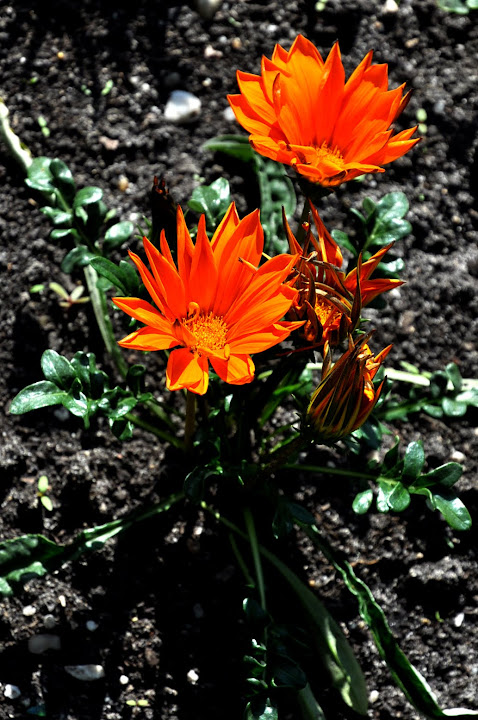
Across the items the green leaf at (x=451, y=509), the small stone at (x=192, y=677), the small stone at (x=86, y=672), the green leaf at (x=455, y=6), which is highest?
the green leaf at (x=455, y=6)

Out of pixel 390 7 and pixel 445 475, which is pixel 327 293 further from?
pixel 390 7

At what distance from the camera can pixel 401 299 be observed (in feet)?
8.27

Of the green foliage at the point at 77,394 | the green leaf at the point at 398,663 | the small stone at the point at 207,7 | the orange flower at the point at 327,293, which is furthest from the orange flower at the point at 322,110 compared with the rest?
the small stone at the point at 207,7

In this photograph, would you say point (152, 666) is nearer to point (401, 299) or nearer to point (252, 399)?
point (252, 399)

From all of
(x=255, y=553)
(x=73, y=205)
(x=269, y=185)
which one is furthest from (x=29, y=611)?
(x=269, y=185)

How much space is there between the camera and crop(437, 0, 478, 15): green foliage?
8.79 ft

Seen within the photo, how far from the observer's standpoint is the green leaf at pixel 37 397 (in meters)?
1.71

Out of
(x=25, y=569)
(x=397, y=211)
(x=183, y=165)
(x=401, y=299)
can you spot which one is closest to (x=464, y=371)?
(x=401, y=299)

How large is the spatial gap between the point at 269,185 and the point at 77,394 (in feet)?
3.11

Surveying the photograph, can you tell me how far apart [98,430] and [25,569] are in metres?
0.47

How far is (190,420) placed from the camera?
1849mm

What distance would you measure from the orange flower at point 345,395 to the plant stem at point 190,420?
35cm

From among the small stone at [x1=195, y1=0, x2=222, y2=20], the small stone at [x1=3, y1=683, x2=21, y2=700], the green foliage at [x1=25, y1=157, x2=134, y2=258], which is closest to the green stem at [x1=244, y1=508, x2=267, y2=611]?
the small stone at [x1=3, y1=683, x2=21, y2=700]

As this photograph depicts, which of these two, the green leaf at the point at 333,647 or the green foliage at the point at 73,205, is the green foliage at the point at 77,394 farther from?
the green leaf at the point at 333,647
